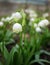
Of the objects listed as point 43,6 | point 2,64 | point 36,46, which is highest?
point 43,6

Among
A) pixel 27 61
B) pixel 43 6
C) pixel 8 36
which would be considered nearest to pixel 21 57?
pixel 27 61

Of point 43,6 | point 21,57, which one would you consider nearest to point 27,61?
point 21,57

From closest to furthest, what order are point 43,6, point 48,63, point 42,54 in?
1. point 48,63
2. point 42,54
3. point 43,6

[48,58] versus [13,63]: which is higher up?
[48,58]

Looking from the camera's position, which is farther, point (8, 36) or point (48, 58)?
point (8, 36)

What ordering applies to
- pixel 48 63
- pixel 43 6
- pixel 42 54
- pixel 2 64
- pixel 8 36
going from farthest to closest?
pixel 43 6 → pixel 8 36 → pixel 42 54 → pixel 48 63 → pixel 2 64

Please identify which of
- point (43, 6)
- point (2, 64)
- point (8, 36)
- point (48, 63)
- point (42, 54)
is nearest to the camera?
point (2, 64)

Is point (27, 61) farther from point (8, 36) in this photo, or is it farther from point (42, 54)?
point (8, 36)

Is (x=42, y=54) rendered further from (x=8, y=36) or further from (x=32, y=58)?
(x=8, y=36)

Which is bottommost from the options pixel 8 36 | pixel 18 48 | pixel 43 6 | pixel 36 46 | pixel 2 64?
pixel 2 64
